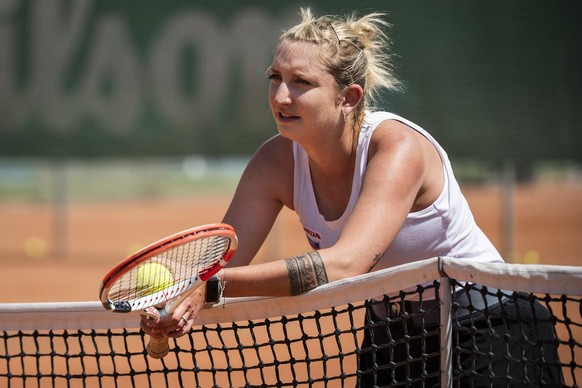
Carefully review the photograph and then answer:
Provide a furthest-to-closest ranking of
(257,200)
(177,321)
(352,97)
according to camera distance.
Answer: (257,200)
(352,97)
(177,321)

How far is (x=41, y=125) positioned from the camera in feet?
36.2

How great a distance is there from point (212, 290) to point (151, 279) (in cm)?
19

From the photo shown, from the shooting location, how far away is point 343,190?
270cm

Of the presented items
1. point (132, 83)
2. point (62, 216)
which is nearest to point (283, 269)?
point (132, 83)

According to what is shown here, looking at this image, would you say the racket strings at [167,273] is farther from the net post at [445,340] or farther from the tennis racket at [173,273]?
the net post at [445,340]

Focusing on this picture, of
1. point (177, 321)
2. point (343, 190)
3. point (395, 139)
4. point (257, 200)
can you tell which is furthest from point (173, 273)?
point (395, 139)

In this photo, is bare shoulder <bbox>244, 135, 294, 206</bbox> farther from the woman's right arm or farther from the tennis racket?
the tennis racket

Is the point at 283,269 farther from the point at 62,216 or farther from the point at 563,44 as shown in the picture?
the point at 62,216

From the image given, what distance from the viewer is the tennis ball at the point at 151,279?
234 centimetres

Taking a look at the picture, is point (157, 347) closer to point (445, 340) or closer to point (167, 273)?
point (167, 273)

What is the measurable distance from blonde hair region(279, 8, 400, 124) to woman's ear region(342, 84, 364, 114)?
2 cm

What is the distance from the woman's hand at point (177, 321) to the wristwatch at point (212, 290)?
26mm

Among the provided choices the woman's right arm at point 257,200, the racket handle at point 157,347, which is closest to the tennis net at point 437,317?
the racket handle at point 157,347

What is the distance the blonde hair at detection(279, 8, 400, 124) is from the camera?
2.62m
